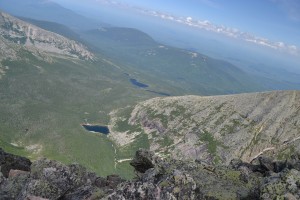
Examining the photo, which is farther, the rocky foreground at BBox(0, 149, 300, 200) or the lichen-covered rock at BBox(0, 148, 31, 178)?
the lichen-covered rock at BBox(0, 148, 31, 178)

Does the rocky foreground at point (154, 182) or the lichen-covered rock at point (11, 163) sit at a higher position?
the rocky foreground at point (154, 182)

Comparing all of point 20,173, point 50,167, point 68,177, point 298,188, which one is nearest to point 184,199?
point 298,188

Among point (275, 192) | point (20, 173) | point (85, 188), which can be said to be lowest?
point (20, 173)

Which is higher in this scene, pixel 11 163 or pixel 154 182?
pixel 154 182

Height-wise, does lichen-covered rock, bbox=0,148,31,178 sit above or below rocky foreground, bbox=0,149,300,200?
below

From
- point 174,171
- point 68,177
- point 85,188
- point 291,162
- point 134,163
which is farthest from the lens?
point 291,162

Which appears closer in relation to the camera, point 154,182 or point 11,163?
point 154,182

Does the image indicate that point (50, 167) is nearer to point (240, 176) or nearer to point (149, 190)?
point (149, 190)

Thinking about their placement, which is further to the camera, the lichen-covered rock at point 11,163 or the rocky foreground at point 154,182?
the lichen-covered rock at point 11,163
